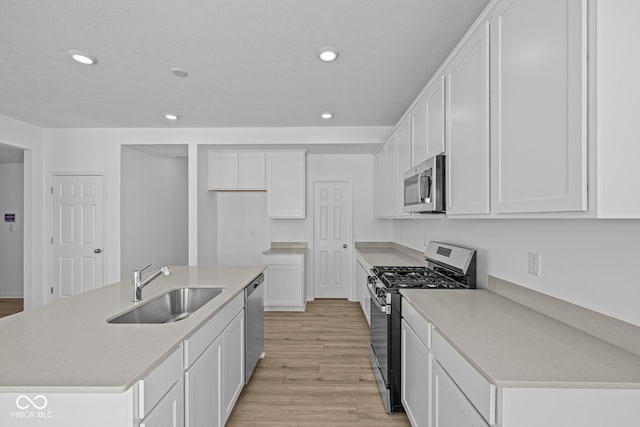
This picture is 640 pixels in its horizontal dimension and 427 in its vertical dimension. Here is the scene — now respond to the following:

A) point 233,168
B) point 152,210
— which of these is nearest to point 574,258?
point 233,168

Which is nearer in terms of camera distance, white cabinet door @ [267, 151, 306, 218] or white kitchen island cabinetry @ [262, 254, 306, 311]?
white kitchen island cabinetry @ [262, 254, 306, 311]

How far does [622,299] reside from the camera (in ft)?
4.14

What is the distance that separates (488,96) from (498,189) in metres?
0.46

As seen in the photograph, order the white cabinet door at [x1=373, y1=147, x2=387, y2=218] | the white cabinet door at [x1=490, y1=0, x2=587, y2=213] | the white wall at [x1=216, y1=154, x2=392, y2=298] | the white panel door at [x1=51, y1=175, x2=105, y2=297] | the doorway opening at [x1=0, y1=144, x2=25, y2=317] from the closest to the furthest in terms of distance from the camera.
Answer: the white cabinet door at [x1=490, y1=0, x2=587, y2=213] → the white cabinet door at [x1=373, y1=147, x2=387, y2=218] → the white panel door at [x1=51, y1=175, x2=105, y2=297] → the white wall at [x1=216, y1=154, x2=392, y2=298] → the doorway opening at [x1=0, y1=144, x2=25, y2=317]

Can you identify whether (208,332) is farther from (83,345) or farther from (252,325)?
(252,325)

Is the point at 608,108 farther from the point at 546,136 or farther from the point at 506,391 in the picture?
the point at 506,391

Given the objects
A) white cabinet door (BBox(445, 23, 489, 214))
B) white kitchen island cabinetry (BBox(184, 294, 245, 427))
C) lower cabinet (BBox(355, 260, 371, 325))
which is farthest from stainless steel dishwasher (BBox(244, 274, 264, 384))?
white cabinet door (BBox(445, 23, 489, 214))

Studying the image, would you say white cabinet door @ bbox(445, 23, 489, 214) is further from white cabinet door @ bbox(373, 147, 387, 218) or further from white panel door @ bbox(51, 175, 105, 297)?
white panel door @ bbox(51, 175, 105, 297)

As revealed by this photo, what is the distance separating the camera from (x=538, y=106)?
121cm

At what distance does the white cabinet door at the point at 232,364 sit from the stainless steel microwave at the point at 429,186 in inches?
61.9

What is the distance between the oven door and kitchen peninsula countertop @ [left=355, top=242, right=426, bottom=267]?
2.63ft

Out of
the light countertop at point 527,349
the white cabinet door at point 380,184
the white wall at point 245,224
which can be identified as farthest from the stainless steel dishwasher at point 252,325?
the white wall at point 245,224

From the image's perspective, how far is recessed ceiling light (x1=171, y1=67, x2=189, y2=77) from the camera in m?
2.80

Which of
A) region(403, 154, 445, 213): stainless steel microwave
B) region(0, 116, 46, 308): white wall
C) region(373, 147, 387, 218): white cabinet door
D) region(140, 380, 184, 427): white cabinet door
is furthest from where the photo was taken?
region(0, 116, 46, 308): white wall
